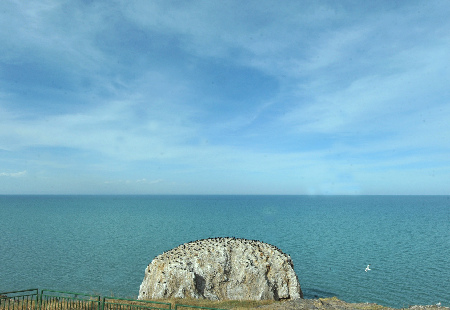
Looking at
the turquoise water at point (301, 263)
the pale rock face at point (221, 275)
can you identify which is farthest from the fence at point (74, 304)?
the turquoise water at point (301, 263)

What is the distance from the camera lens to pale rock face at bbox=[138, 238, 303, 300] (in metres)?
25.0

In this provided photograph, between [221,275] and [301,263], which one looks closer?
[221,275]

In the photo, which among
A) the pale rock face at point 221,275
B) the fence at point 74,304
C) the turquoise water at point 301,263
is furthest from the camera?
the turquoise water at point 301,263

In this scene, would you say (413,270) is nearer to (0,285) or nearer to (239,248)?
(239,248)

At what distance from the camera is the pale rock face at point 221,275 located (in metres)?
25.0

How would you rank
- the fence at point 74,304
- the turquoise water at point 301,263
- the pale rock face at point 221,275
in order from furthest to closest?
the turquoise water at point 301,263
the pale rock face at point 221,275
the fence at point 74,304

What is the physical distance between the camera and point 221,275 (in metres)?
26.3


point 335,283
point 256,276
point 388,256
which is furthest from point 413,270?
point 256,276

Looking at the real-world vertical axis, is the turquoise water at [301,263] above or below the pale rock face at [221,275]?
below

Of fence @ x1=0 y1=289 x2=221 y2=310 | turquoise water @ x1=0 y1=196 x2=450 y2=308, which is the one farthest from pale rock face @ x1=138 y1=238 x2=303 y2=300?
turquoise water @ x1=0 y1=196 x2=450 y2=308

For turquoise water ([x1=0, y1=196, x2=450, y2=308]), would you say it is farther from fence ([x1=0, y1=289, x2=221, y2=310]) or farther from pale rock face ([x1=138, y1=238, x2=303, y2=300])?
fence ([x1=0, y1=289, x2=221, y2=310])

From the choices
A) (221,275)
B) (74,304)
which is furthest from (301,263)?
(74,304)

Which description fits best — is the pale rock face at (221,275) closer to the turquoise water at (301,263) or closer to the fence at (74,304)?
the fence at (74,304)

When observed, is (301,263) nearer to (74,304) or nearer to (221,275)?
(221,275)
